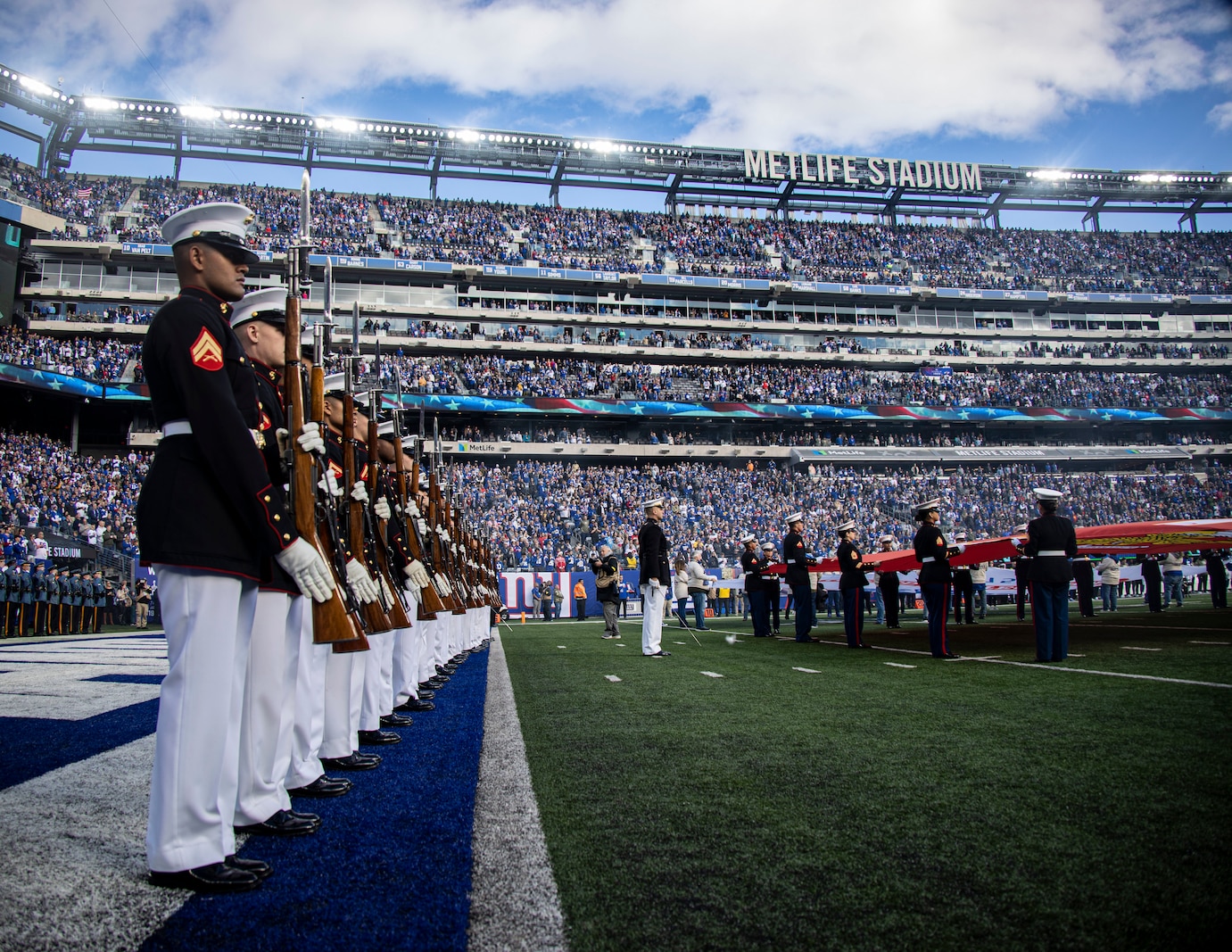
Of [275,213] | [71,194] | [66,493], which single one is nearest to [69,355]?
[66,493]

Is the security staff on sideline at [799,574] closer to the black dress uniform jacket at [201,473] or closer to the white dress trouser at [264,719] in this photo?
the white dress trouser at [264,719]

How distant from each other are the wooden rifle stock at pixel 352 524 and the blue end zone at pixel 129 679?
4.99 meters

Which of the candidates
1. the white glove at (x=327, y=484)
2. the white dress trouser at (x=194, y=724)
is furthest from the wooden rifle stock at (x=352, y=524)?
the white dress trouser at (x=194, y=724)

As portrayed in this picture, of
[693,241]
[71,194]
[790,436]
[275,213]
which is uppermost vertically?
[693,241]

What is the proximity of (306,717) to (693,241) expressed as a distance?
174ft

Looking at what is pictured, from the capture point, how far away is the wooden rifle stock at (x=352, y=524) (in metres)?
4.15

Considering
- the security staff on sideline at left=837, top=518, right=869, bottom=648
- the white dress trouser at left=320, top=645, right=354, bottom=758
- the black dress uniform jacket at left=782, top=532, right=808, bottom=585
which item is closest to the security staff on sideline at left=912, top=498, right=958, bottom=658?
the security staff on sideline at left=837, top=518, right=869, bottom=648

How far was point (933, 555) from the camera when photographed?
9.80 meters

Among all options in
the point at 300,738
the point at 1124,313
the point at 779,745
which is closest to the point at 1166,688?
the point at 779,745

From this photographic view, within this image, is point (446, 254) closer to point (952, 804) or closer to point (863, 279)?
point (863, 279)

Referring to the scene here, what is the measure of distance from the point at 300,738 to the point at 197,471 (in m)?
1.62

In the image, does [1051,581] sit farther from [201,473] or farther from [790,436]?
[790,436]

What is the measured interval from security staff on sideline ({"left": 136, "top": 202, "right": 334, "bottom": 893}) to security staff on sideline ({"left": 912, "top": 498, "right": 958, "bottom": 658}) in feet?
27.1

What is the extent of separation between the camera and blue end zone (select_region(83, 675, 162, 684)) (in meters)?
7.89
